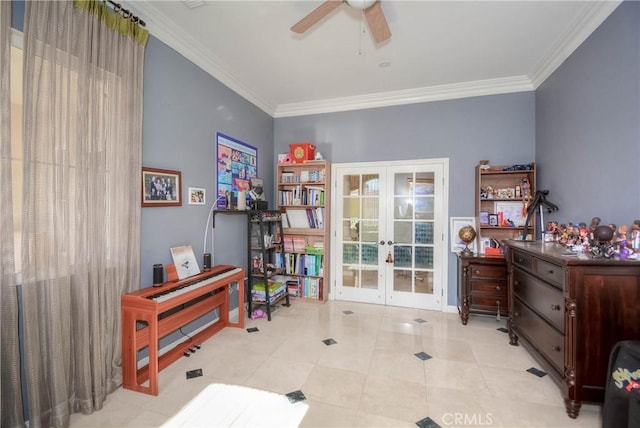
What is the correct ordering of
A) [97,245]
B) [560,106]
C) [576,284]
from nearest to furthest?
[576,284] → [97,245] → [560,106]

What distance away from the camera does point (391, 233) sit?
377cm

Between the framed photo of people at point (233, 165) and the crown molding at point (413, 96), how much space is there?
102cm

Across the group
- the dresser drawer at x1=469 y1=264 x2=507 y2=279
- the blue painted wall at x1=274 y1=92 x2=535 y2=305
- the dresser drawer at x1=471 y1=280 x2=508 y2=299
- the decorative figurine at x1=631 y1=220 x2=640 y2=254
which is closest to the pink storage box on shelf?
the blue painted wall at x1=274 y1=92 x2=535 y2=305

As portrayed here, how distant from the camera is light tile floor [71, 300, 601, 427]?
1725 millimetres

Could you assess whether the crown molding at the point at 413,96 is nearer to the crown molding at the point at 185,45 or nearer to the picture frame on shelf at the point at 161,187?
the crown molding at the point at 185,45

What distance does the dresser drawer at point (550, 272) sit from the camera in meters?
1.81

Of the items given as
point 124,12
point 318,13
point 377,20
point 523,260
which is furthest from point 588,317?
point 124,12

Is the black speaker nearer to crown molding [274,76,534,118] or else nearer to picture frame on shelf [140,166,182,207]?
picture frame on shelf [140,166,182,207]

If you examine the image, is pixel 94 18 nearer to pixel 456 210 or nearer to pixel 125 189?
pixel 125 189

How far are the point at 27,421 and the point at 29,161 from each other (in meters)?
1.48

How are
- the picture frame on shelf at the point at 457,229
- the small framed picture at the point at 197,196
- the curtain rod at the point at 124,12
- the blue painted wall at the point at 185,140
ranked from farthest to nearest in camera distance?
1. the picture frame on shelf at the point at 457,229
2. the small framed picture at the point at 197,196
3. the blue painted wall at the point at 185,140
4. the curtain rod at the point at 124,12

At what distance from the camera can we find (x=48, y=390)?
1.58 meters

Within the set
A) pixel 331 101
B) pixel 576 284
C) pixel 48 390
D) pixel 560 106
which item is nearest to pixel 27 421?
pixel 48 390

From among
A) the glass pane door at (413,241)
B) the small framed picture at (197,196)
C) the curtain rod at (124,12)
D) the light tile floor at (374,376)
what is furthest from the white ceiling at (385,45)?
the light tile floor at (374,376)
